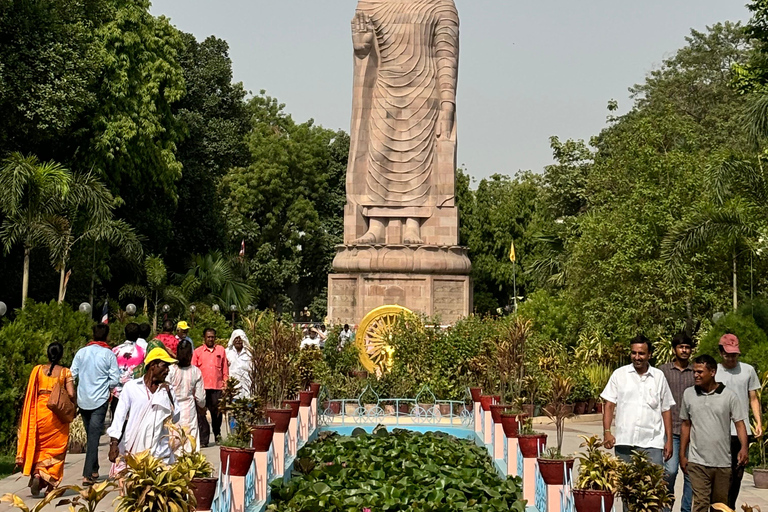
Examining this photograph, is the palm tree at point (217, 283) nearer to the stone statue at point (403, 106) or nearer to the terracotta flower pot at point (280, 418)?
the stone statue at point (403, 106)

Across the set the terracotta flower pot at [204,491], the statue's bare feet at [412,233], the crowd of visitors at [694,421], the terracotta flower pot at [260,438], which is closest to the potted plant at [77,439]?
the terracotta flower pot at [260,438]

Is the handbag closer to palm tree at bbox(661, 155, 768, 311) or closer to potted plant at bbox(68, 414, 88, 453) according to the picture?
potted plant at bbox(68, 414, 88, 453)

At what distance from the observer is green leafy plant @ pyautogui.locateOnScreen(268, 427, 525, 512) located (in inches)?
266

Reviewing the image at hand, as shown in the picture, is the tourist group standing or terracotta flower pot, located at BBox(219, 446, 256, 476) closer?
terracotta flower pot, located at BBox(219, 446, 256, 476)

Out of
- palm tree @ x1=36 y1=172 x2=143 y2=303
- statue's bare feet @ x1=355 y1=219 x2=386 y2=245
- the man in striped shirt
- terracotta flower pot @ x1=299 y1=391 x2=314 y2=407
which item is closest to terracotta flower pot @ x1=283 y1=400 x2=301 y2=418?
terracotta flower pot @ x1=299 y1=391 x2=314 y2=407

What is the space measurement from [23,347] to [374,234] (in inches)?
376

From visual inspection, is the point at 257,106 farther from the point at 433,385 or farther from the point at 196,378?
the point at 196,378

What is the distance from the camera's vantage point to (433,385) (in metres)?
12.7

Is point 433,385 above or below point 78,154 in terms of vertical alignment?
below

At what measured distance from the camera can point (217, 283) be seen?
27000 mm

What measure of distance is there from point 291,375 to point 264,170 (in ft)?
79.2

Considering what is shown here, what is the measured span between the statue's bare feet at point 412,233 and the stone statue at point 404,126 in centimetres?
2

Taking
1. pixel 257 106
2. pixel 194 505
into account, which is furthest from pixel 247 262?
pixel 194 505

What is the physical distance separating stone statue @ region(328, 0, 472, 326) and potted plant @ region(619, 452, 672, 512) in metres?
14.2
